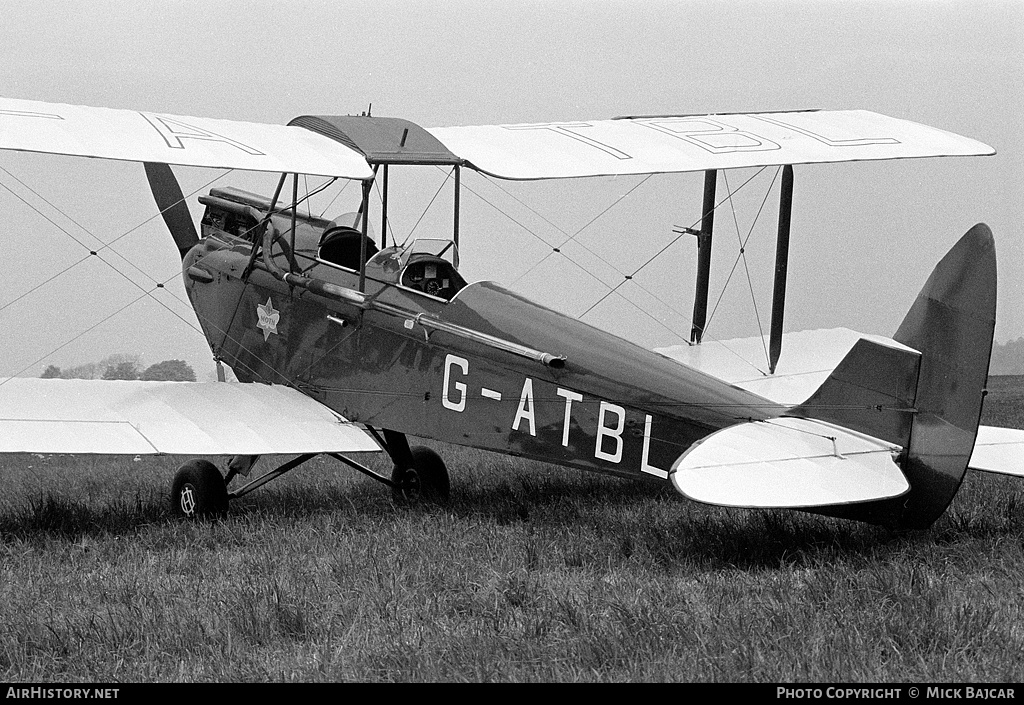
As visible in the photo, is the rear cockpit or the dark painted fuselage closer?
the dark painted fuselage

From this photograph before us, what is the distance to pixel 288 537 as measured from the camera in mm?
6238

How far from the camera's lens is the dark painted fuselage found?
622 centimetres

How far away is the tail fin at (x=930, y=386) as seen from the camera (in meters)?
5.12

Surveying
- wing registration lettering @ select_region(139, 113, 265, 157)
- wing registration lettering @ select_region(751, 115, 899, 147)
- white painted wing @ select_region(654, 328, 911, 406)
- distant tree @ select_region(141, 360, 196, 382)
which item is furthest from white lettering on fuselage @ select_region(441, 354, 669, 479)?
distant tree @ select_region(141, 360, 196, 382)

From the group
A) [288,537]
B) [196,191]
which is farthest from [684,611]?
[196,191]

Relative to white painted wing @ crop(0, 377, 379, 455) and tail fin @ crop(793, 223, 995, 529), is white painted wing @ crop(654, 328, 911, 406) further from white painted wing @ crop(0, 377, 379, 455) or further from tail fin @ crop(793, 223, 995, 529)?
white painted wing @ crop(0, 377, 379, 455)

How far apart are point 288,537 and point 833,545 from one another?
9.17ft

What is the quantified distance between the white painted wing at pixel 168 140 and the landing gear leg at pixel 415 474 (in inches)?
73.0

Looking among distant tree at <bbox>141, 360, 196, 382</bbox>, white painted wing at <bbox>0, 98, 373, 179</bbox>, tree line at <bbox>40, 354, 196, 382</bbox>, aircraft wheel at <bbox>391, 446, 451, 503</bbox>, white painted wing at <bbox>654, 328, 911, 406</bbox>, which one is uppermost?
white painted wing at <bbox>0, 98, 373, 179</bbox>

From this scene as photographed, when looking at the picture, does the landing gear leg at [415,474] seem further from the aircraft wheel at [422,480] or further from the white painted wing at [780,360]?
the white painted wing at [780,360]

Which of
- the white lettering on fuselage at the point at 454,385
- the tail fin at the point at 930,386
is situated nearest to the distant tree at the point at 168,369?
the white lettering on fuselage at the point at 454,385

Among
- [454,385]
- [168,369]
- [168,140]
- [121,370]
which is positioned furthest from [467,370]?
[168,369]

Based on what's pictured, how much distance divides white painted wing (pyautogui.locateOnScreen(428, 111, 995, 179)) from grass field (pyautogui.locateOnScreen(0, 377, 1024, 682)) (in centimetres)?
219

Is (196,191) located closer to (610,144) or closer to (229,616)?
(610,144)
